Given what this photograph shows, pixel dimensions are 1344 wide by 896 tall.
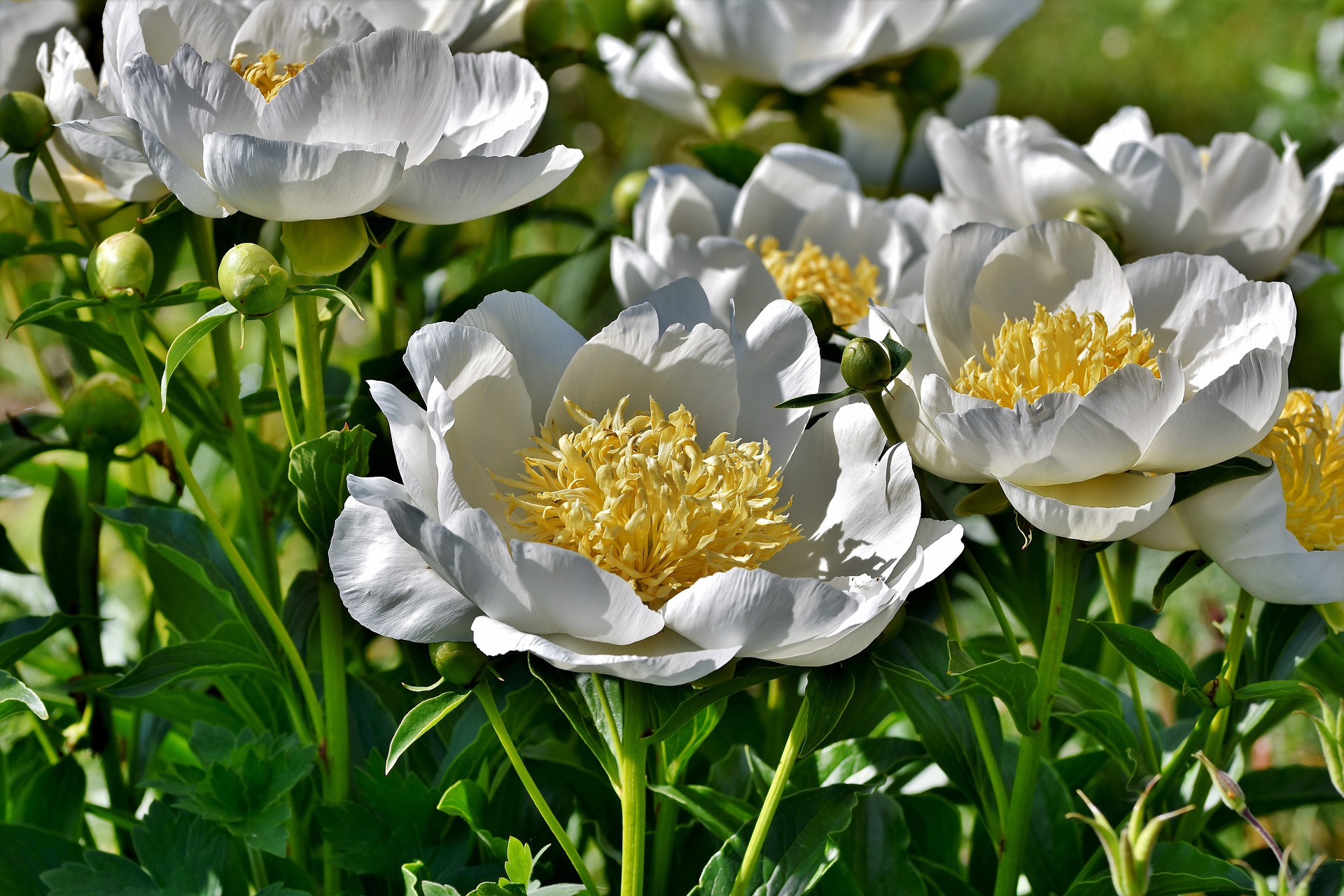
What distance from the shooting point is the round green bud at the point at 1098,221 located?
79 centimetres

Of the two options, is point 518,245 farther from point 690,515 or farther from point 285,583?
point 690,515

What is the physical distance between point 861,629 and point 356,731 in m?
0.42

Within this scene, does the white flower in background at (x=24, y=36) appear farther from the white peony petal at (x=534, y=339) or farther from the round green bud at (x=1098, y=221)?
the round green bud at (x=1098, y=221)

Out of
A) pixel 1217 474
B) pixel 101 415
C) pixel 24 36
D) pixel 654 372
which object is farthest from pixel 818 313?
Result: pixel 24 36

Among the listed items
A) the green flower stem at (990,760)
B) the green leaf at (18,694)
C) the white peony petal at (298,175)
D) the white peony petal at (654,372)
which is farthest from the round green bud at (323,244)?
the green flower stem at (990,760)

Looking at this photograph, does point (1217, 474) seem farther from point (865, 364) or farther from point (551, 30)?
point (551, 30)

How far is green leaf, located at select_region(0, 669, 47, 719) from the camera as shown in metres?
0.51

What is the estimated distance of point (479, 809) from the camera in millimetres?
625

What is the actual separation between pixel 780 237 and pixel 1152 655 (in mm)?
474

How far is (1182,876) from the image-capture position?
0.56m

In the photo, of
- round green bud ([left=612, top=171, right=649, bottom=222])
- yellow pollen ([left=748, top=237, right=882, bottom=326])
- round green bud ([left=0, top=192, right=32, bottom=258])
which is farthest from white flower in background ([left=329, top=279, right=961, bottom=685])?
round green bud ([left=0, top=192, right=32, bottom=258])

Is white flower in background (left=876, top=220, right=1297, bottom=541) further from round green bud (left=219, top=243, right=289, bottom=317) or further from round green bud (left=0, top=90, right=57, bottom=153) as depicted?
round green bud (left=0, top=90, right=57, bottom=153)

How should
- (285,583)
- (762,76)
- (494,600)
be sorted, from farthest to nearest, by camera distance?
(285,583) < (762,76) < (494,600)

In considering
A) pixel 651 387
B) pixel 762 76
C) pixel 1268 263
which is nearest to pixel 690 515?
pixel 651 387
